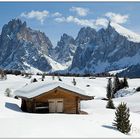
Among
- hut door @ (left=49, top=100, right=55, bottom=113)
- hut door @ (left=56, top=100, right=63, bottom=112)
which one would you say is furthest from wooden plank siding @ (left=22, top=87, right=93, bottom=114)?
hut door @ (left=49, top=100, right=55, bottom=113)

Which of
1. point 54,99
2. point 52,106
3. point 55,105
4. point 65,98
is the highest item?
point 65,98

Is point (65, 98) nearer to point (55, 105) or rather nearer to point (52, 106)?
point (55, 105)

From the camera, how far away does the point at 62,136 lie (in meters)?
26.8

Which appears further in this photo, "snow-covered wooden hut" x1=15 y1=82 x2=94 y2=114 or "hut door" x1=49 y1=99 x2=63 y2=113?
"hut door" x1=49 y1=99 x2=63 y2=113

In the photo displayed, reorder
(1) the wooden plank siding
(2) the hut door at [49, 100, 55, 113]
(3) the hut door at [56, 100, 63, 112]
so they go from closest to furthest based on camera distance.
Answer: (1) the wooden plank siding, (2) the hut door at [49, 100, 55, 113], (3) the hut door at [56, 100, 63, 112]

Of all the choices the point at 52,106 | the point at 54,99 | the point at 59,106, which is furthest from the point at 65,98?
the point at 52,106

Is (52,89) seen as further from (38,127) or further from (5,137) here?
(5,137)

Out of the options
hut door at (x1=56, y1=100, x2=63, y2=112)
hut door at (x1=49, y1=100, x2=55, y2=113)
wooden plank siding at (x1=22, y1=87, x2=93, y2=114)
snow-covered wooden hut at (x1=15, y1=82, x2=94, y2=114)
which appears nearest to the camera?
snow-covered wooden hut at (x1=15, y1=82, x2=94, y2=114)

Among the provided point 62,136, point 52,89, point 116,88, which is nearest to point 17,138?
A: point 62,136

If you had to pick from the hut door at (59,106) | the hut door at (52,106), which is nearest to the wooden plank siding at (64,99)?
the hut door at (59,106)

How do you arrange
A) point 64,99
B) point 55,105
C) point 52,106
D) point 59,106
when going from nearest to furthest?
point 52,106, point 55,105, point 59,106, point 64,99

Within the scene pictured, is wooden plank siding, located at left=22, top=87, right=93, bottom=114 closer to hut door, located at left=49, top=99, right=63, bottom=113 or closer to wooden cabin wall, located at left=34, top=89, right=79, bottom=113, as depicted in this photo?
wooden cabin wall, located at left=34, top=89, right=79, bottom=113

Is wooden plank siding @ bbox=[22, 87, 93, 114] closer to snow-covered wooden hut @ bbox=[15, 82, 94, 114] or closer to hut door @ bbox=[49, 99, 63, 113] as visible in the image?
snow-covered wooden hut @ bbox=[15, 82, 94, 114]

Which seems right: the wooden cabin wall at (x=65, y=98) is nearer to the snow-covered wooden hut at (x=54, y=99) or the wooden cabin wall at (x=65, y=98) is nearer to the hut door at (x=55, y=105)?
the snow-covered wooden hut at (x=54, y=99)
